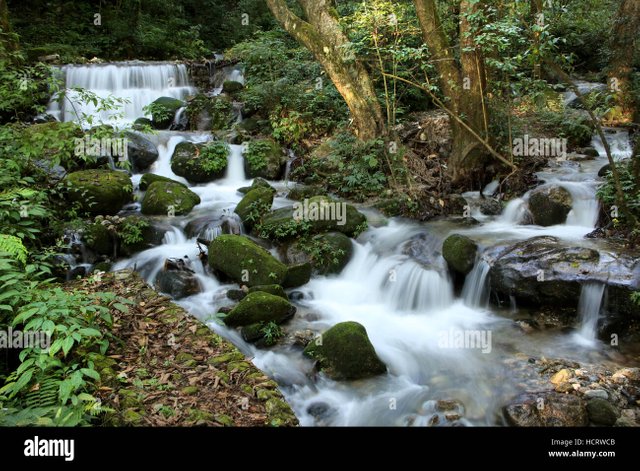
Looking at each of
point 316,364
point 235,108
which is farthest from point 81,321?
point 235,108

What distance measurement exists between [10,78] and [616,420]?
375 inches

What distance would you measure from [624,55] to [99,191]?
14.4 m

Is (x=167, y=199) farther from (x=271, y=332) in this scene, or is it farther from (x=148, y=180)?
(x=271, y=332)

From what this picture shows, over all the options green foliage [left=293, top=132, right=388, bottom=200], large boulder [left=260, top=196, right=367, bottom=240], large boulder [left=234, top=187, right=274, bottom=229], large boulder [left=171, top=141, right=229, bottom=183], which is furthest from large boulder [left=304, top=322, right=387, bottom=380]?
large boulder [left=171, top=141, right=229, bottom=183]

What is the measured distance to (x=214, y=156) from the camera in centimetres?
1193

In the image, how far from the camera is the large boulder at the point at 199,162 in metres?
11.7

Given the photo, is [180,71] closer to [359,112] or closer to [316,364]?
[359,112]

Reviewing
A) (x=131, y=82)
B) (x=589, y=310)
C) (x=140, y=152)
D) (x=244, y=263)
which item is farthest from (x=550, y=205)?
(x=131, y=82)

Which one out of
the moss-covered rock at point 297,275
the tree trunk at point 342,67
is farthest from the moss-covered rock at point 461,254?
the tree trunk at point 342,67

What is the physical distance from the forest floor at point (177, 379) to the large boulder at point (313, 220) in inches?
161

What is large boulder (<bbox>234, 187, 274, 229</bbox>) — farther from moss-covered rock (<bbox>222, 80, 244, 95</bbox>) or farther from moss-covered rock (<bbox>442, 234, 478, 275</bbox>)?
moss-covered rock (<bbox>222, 80, 244, 95</bbox>)

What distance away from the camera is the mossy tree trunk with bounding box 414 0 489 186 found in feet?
32.7

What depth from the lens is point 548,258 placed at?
6.95 meters

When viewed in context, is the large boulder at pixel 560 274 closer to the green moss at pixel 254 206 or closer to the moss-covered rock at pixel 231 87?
the green moss at pixel 254 206
